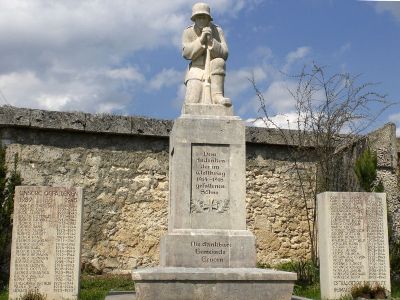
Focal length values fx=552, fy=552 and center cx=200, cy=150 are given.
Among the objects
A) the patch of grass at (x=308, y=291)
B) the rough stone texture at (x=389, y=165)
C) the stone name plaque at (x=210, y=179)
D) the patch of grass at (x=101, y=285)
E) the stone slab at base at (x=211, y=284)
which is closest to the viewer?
the stone slab at base at (x=211, y=284)

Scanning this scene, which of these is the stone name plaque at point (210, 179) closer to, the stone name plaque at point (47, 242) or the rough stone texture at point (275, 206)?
the stone name plaque at point (47, 242)

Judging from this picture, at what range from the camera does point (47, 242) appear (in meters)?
8.76

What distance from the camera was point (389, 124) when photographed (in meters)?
12.2

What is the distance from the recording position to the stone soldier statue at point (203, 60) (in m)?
8.07

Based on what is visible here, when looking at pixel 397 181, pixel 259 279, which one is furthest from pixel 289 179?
pixel 259 279

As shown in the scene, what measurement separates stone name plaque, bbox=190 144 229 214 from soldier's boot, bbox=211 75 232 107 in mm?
716

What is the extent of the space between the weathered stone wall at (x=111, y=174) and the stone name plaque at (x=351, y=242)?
3372 mm

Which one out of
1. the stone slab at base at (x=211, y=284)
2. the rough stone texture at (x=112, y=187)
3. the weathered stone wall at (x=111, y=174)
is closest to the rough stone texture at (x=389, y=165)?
the weathered stone wall at (x=111, y=174)

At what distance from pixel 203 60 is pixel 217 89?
0.52m

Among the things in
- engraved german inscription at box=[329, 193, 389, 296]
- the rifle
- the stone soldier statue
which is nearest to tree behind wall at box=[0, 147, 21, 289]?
the stone soldier statue

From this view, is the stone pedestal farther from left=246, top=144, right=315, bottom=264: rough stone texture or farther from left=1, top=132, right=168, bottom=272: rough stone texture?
left=246, top=144, right=315, bottom=264: rough stone texture

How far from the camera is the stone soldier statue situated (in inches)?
318

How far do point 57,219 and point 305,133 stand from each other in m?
6.81

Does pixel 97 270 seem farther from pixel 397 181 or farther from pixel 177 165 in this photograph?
pixel 397 181
